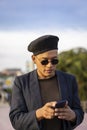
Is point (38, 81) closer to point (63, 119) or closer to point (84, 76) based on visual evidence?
point (63, 119)

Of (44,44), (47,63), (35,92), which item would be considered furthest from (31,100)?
(44,44)

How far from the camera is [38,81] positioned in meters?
2.90

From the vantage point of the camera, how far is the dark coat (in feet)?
8.95

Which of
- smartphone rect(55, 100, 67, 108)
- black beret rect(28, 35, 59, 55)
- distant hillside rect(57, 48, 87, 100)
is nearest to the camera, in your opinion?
smartphone rect(55, 100, 67, 108)

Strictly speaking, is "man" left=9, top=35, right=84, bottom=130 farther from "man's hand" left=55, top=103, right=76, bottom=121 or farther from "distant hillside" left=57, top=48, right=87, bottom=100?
"distant hillside" left=57, top=48, right=87, bottom=100

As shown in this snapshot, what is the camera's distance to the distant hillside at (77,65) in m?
25.0

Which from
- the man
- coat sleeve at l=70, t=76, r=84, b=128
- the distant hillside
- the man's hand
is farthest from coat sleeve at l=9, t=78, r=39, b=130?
the distant hillside

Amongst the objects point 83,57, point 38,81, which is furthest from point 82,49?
point 38,81

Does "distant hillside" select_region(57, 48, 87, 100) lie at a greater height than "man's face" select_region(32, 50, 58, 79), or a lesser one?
lesser

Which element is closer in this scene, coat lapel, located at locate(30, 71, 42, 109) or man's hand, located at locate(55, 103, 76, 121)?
man's hand, located at locate(55, 103, 76, 121)

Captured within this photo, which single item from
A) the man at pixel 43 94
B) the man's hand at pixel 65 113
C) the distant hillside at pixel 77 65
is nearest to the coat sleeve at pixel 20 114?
the man at pixel 43 94

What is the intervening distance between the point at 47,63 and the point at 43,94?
8.3 inches

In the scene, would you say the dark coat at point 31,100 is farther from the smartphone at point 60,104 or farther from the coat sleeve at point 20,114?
the smartphone at point 60,104

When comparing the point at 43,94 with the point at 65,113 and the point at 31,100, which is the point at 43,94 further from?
the point at 65,113
